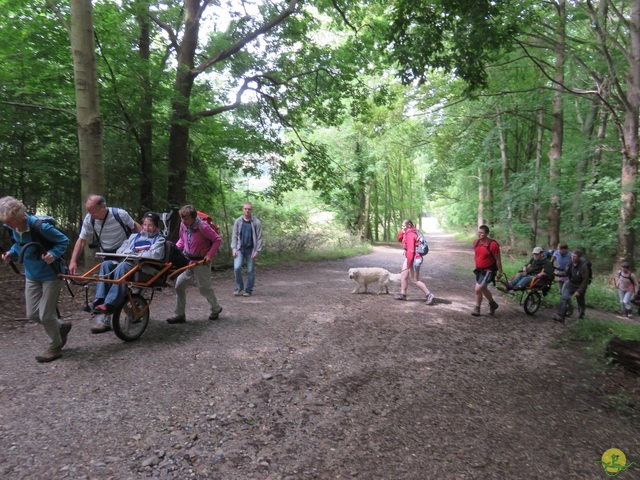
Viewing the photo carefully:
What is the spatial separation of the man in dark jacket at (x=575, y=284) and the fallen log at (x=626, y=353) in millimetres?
2605

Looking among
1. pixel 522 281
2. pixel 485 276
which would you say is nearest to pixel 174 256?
pixel 485 276

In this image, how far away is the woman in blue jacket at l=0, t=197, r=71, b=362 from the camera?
398 centimetres

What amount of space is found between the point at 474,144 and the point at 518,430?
2253 cm

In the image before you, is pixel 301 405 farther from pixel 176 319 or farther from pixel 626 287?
pixel 626 287

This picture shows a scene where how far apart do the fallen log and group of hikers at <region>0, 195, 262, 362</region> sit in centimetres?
617

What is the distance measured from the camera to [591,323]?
677cm

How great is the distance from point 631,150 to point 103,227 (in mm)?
14614

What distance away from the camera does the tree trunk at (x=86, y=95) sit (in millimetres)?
6211

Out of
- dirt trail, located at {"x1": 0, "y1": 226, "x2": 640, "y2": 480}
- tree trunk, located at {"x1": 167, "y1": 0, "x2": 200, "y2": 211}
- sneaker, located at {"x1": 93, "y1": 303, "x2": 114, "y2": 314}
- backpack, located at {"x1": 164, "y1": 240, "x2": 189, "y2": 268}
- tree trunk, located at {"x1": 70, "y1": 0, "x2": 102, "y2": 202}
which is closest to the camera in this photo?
dirt trail, located at {"x1": 0, "y1": 226, "x2": 640, "y2": 480}

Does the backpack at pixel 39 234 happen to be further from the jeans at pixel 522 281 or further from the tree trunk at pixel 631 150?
the tree trunk at pixel 631 150

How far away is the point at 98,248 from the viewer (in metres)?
5.27

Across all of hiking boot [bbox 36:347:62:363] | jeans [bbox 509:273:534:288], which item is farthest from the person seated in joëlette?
jeans [bbox 509:273:534:288]

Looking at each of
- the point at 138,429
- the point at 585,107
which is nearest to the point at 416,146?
the point at 585,107

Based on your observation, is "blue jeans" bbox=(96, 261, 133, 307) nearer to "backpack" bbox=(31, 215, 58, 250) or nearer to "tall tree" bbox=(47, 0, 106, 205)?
"backpack" bbox=(31, 215, 58, 250)
